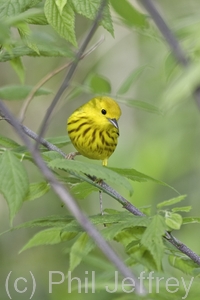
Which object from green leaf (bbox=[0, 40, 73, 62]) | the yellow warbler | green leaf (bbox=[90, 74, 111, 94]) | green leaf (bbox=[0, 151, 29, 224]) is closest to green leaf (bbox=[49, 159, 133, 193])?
green leaf (bbox=[0, 151, 29, 224])

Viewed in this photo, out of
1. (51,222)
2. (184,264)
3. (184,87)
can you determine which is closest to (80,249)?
(51,222)

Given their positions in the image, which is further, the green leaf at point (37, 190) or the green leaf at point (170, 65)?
the green leaf at point (37, 190)

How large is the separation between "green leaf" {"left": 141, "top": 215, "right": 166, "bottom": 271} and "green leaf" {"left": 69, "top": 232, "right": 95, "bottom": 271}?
0.16 metres

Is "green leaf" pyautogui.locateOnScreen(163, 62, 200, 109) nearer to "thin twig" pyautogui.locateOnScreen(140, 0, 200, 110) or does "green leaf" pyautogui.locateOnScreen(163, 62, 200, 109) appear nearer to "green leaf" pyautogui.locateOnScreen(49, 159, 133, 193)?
"thin twig" pyautogui.locateOnScreen(140, 0, 200, 110)

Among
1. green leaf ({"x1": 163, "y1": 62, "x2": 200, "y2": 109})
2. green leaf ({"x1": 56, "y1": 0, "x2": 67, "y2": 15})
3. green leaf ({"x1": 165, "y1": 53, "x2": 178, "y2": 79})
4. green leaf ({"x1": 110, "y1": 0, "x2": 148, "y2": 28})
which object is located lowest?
green leaf ({"x1": 163, "y1": 62, "x2": 200, "y2": 109})

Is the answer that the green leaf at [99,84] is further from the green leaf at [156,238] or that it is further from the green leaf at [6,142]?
the green leaf at [156,238]

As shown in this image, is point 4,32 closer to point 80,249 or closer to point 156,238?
point 156,238

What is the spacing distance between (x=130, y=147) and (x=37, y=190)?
85.3 inches

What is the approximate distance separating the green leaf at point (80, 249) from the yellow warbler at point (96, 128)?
4.21ft

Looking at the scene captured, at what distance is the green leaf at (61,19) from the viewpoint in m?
1.53

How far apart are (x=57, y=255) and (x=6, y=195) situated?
10.8 ft

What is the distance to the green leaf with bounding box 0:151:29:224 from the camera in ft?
4.60

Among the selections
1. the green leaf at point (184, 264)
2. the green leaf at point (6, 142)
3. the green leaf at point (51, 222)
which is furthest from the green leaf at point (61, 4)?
the green leaf at point (184, 264)

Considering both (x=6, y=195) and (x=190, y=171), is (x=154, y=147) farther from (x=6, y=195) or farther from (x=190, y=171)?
(x=6, y=195)
